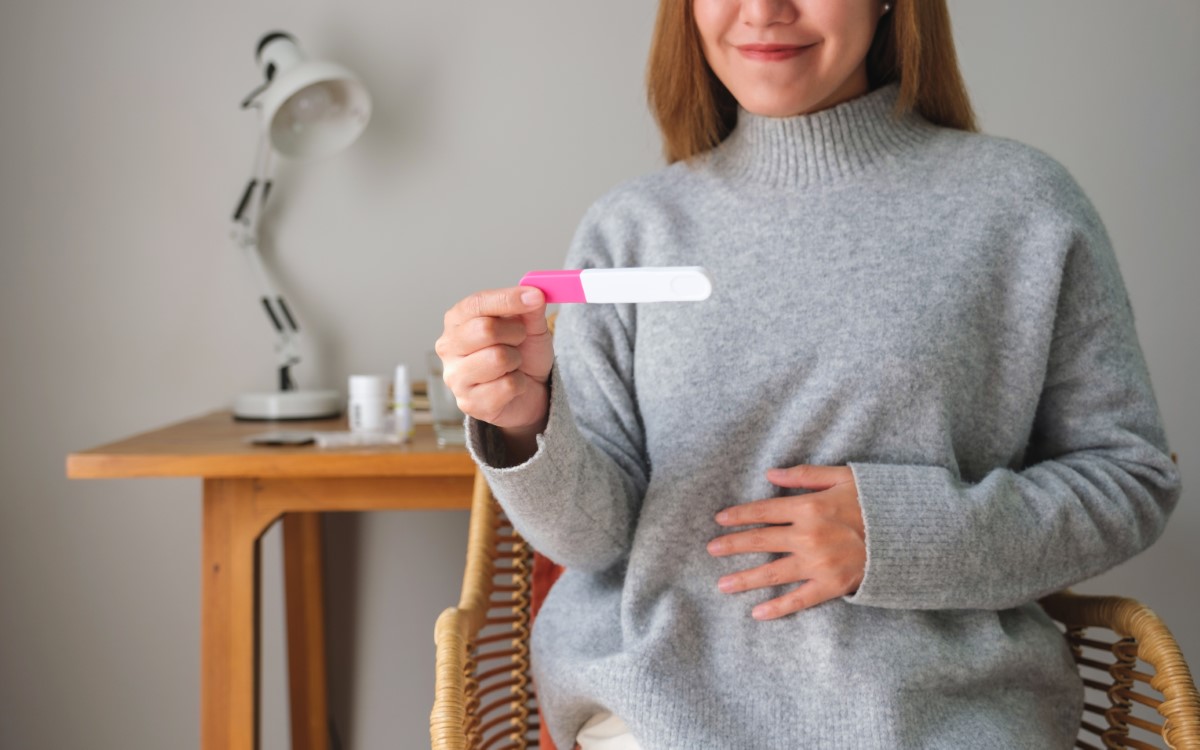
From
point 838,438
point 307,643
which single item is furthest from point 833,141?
point 307,643

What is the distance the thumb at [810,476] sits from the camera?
2.82 feet

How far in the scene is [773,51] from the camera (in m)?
0.90

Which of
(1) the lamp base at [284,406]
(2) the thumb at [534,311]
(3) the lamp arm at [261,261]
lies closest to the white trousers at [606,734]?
(2) the thumb at [534,311]

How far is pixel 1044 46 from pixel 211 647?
1.47 m

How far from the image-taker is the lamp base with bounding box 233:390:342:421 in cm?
155

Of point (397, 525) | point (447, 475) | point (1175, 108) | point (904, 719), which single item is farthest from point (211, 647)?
point (1175, 108)

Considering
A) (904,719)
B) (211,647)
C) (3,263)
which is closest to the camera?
(904,719)

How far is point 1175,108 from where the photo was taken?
1698 millimetres

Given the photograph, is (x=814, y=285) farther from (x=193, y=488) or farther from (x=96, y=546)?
(x=96, y=546)

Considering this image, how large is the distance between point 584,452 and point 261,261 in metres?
1.02

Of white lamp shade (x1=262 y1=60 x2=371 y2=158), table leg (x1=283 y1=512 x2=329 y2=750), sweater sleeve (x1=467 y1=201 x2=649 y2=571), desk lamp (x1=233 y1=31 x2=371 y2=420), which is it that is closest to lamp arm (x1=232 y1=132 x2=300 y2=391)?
desk lamp (x1=233 y1=31 x2=371 y2=420)

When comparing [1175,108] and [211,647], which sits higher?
[1175,108]

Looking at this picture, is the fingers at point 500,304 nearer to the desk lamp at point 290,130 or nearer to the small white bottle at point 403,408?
A: the small white bottle at point 403,408

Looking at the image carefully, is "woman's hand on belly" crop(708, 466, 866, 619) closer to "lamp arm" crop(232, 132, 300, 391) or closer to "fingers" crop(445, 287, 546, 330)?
"fingers" crop(445, 287, 546, 330)
